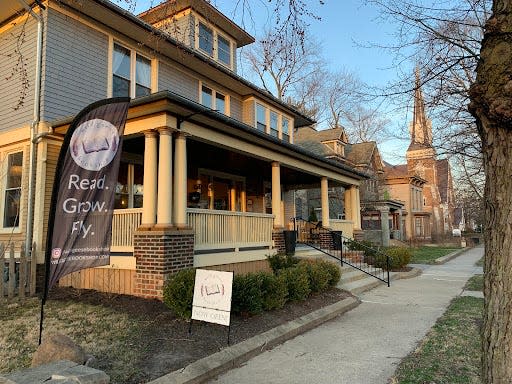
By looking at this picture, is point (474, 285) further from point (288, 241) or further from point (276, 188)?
point (276, 188)

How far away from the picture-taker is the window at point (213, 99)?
1404cm

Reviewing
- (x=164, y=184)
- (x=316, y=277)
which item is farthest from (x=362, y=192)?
(x=164, y=184)

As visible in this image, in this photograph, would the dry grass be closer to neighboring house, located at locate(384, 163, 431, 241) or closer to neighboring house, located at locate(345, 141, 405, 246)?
neighboring house, located at locate(345, 141, 405, 246)

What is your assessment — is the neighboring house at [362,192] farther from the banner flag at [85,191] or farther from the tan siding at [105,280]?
the banner flag at [85,191]

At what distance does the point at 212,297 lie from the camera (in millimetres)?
5766

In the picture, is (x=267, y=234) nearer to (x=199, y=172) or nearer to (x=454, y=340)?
(x=199, y=172)

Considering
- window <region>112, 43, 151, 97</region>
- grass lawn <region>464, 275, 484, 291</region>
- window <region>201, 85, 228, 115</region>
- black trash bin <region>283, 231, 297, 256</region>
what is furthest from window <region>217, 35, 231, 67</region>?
grass lawn <region>464, 275, 484, 291</region>

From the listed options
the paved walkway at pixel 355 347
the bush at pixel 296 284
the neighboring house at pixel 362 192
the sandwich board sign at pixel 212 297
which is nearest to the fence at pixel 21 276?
the sandwich board sign at pixel 212 297

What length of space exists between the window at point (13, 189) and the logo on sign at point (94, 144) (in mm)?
6030

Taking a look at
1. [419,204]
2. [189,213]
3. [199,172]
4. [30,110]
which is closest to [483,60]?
[189,213]

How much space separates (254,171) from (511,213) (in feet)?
42.4

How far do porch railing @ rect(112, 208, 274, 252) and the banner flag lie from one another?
9.98 ft

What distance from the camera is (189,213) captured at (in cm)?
861

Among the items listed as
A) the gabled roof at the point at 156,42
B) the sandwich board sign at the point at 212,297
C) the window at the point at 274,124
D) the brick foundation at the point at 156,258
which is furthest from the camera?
the window at the point at 274,124
